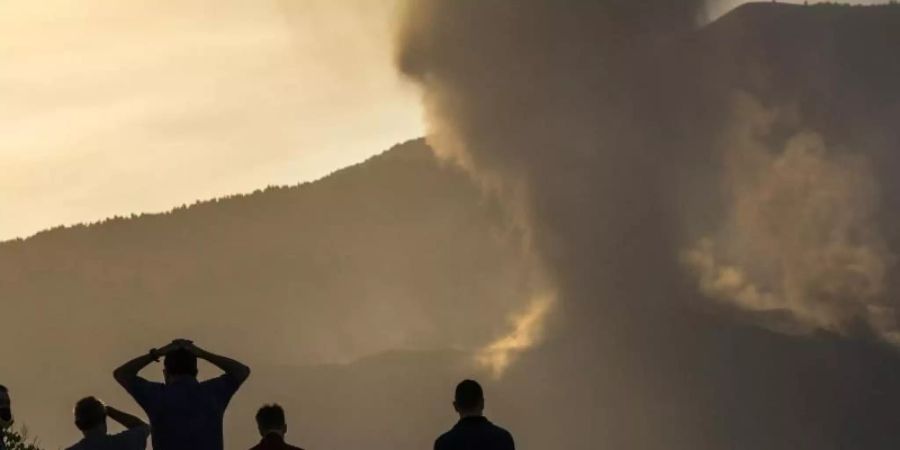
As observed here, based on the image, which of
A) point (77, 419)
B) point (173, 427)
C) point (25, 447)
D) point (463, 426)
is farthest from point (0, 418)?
point (25, 447)

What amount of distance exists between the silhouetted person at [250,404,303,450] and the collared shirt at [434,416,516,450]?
1.59 meters

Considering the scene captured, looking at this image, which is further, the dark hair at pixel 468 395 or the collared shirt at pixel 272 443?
the collared shirt at pixel 272 443

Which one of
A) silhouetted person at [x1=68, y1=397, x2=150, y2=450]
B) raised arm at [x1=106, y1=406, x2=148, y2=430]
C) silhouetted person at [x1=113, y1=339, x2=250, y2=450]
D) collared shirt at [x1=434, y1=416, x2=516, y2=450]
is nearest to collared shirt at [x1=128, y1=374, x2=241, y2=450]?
silhouetted person at [x1=113, y1=339, x2=250, y2=450]

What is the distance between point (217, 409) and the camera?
17719 mm

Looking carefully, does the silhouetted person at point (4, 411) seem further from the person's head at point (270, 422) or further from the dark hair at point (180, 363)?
the person's head at point (270, 422)

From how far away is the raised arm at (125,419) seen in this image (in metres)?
16.9

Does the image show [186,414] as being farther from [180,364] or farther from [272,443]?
[272,443]

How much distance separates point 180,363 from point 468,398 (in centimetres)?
306

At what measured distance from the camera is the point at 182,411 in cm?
1752

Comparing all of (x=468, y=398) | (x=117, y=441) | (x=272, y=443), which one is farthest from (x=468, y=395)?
(x=117, y=441)

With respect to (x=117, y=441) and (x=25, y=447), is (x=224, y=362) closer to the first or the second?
(x=117, y=441)

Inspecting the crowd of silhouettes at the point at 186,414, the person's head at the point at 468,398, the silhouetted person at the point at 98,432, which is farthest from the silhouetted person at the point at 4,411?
the person's head at the point at 468,398

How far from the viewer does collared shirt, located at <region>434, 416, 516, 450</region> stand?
16250 millimetres

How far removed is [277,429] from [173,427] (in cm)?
131
